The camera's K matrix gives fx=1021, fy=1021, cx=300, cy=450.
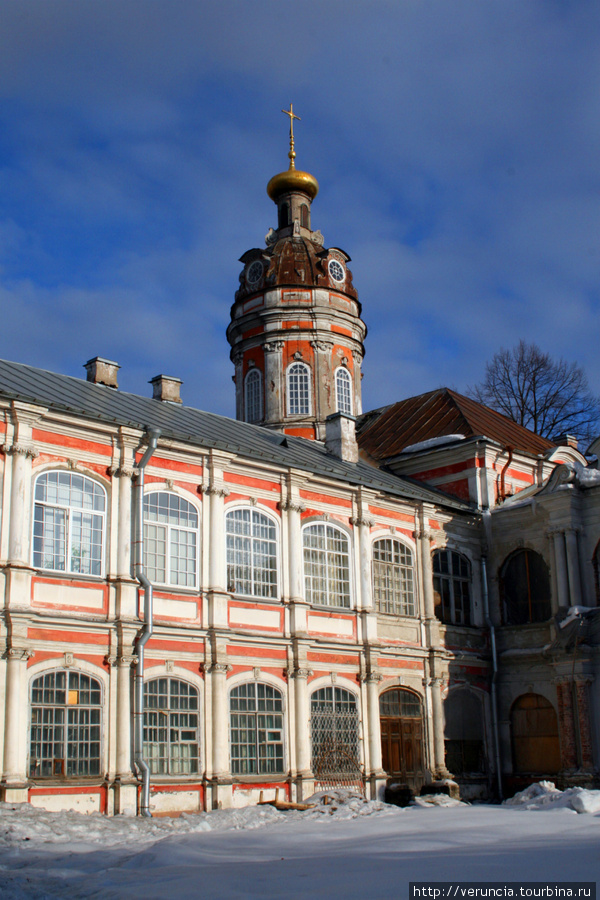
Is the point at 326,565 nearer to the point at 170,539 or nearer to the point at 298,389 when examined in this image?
the point at 170,539

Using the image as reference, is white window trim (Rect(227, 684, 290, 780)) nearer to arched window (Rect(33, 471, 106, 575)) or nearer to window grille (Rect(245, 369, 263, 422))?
arched window (Rect(33, 471, 106, 575))

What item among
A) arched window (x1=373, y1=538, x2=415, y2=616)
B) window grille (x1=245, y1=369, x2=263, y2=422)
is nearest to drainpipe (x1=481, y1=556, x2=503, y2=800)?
arched window (x1=373, y1=538, x2=415, y2=616)

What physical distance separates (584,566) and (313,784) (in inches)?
330

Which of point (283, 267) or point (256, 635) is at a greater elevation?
point (283, 267)

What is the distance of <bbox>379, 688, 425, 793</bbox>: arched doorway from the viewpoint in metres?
22.3

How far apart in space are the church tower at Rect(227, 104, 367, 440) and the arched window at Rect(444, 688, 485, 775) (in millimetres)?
10328

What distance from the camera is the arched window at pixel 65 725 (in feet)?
54.2

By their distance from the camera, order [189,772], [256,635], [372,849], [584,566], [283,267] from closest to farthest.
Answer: [372,849] → [189,772] → [256,635] → [584,566] → [283,267]

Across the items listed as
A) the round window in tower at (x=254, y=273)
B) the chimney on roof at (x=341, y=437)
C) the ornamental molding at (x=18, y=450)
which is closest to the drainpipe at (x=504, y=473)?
the chimney on roof at (x=341, y=437)

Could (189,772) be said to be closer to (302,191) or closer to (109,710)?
(109,710)

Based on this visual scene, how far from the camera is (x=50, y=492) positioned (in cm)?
1775

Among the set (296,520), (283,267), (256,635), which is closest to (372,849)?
(256,635)

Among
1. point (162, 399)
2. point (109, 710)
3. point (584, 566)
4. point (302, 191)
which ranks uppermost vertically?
point (302, 191)

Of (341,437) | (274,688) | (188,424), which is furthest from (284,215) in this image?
(274,688)
